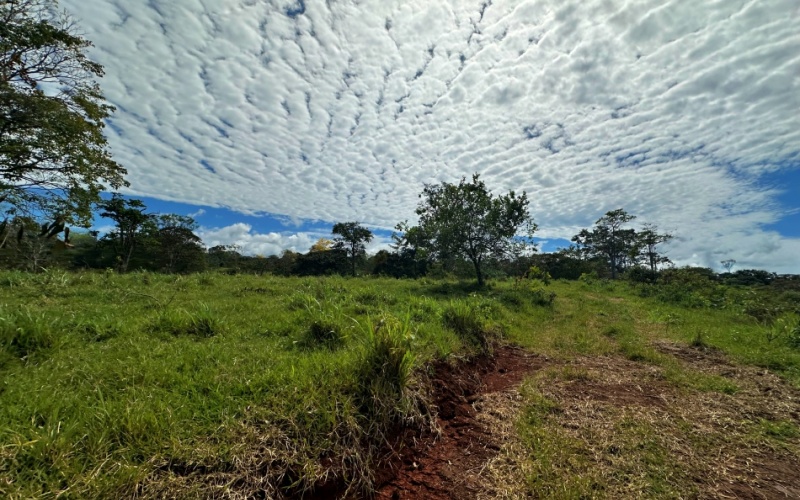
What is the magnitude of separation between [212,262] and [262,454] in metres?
48.7

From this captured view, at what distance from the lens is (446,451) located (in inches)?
120

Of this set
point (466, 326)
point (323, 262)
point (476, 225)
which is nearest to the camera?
point (466, 326)

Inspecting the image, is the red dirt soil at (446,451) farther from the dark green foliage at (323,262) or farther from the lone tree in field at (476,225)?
the dark green foliage at (323,262)

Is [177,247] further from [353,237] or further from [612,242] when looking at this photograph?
[612,242]

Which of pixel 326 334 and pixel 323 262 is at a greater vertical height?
pixel 323 262

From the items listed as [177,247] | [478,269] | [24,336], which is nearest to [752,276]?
[478,269]

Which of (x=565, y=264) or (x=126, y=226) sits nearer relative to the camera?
(x=126, y=226)

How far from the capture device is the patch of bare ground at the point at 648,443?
2578mm

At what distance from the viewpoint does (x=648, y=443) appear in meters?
3.17

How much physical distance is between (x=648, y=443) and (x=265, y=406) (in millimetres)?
3702

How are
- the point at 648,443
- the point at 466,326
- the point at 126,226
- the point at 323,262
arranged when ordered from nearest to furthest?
the point at 648,443, the point at 466,326, the point at 126,226, the point at 323,262

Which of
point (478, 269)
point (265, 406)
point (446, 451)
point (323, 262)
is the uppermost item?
point (323, 262)

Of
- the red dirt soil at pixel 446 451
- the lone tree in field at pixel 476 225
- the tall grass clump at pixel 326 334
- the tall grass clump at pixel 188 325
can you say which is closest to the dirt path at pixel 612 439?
the red dirt soil at pixel 446 451

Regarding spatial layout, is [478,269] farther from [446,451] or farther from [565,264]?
[565,264]
